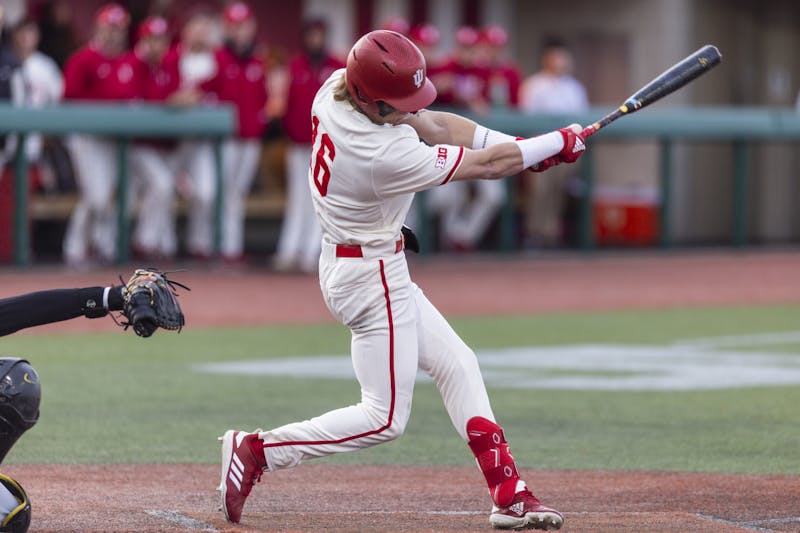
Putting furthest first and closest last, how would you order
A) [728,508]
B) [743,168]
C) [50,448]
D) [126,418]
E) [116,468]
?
[743,168] < [126,418] < [50,448] < [116,468] < [728,508]

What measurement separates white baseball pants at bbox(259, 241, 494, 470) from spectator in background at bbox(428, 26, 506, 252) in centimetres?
1004

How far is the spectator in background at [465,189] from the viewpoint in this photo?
50.5 feet

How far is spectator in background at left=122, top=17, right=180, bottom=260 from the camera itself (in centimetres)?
1355

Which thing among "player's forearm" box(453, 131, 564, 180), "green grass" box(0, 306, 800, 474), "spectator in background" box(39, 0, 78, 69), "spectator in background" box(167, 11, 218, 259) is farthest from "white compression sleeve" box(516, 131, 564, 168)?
"spectator in background" box(39, 0, 78, 69)

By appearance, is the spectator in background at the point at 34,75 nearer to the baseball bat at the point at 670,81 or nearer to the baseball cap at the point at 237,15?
the baseball cap at the point at 237,15

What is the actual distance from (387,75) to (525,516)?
1.43m

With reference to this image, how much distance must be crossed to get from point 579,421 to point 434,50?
40.5ft

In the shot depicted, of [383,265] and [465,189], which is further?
[465,189]

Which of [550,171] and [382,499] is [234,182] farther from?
[382,499]

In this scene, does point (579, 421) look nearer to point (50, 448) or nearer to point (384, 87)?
point (50, 448)

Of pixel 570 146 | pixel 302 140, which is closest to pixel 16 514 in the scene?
pixel 570 146

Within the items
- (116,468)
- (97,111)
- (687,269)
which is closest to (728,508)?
(116,468)

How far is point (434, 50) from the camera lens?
19484 mm

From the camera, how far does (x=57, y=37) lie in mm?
14523
